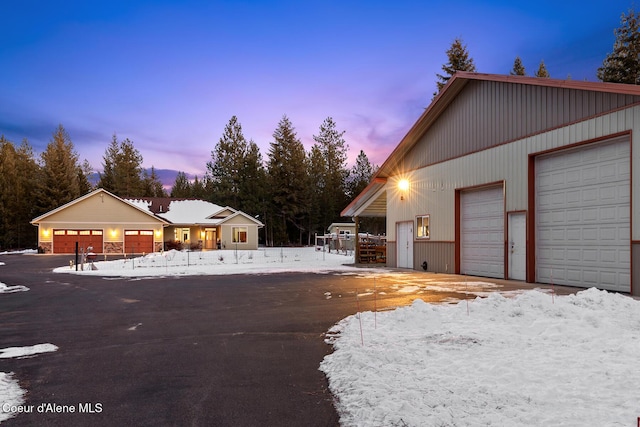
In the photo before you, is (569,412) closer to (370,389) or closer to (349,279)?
(370,389)

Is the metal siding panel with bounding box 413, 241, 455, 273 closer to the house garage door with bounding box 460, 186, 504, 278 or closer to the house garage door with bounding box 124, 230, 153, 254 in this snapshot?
the house garage door with bounding box 460, 186, 504, 278

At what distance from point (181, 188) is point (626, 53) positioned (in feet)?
264

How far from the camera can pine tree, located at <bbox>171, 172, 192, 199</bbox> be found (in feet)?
290

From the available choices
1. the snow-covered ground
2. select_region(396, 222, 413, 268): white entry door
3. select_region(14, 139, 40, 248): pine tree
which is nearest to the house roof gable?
select_region(14, 139, 40, 248): pine tree

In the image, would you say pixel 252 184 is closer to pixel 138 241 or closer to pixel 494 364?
pixel 138 241

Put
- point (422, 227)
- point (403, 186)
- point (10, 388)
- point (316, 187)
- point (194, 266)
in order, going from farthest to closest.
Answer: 1. point (316, 187)
2. point (194, 266)
3. point (403, 186)
4. point (422, 227)
5. point (10, 388)

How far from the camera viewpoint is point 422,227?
1897 centimetres

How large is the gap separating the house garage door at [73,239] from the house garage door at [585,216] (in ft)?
130

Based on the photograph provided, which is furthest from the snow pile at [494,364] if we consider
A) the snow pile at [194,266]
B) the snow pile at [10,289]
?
the snow pile at [194,266]

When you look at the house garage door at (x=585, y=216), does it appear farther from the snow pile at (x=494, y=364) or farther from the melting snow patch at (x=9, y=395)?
the melting snow patch at (x=9, y=395)

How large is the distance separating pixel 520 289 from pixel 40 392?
1108 cm

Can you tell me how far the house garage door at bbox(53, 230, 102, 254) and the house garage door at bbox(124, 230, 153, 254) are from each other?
97.4 inches

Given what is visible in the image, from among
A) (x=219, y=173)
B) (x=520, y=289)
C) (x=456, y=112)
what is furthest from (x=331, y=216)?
(x=520, y=289)

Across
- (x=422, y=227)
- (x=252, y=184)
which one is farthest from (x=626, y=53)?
(x=252, y=184)
